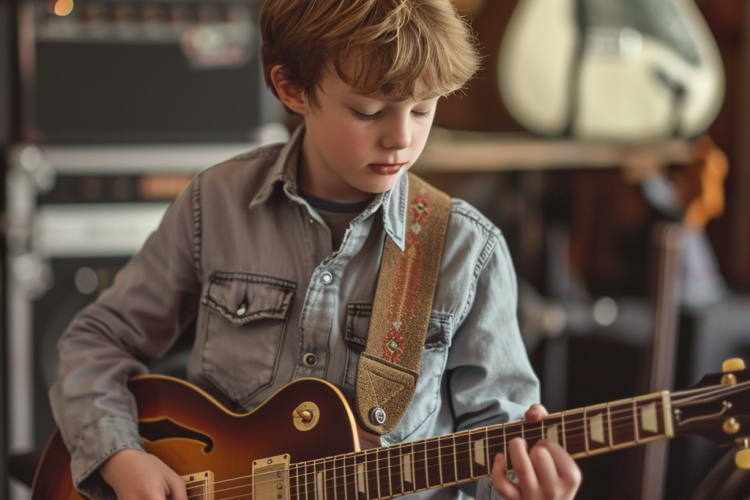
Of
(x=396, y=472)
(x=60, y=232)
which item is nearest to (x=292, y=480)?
(x=396, y=472)

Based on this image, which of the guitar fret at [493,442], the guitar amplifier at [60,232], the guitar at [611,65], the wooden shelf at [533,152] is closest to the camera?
the guitar fret at [493,442]

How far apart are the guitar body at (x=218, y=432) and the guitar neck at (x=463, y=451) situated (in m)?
0.03

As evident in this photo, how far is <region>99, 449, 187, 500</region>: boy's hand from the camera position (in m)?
0.85

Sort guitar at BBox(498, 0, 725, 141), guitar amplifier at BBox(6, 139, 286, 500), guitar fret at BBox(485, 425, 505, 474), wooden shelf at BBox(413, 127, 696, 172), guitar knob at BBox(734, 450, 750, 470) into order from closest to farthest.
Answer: guitar knob at BBox(734, 450, 750, 470)
guitar fret at BBox(485, 425, 505, 474)
guitar amplifier at BBox(6, 139, 286, 500)
guitar at BBox(498, 0, 725, 141)
wooden shelf at BBox(413, 127, 696, 172)

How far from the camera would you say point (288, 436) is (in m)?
0.85

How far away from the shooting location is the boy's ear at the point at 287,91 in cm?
87

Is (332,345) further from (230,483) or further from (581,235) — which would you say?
(581,235)

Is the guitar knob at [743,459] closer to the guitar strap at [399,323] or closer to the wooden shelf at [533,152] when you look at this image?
the guitar strap at [399,323]

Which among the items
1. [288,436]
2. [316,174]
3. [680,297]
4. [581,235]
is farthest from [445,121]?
[288,436]

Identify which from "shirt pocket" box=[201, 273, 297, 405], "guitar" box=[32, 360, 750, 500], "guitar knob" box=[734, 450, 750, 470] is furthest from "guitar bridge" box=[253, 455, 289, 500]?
"guitar knob" box=[734, 450, 750, 470]

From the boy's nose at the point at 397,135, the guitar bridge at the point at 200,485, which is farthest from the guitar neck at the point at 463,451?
the boy's nose at the point at 397,135

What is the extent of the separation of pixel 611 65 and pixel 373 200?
1.25 meters

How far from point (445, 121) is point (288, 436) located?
156 cm

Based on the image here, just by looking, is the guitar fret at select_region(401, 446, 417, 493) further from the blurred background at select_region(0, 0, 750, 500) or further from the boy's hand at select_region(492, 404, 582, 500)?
the blurred background at select_region(0, 0, 750, 500)
